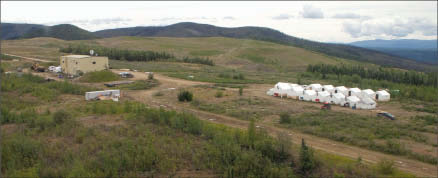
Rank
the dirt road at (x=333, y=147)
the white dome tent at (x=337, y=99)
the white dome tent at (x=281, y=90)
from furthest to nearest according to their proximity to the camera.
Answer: the white dome tent at (x=281, y=90), the white dome tent at (x=337, y=99), the dirt road at (x=333, y=147)

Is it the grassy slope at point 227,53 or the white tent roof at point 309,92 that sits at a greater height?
the grassy slope at point 227,53

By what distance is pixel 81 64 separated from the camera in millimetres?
37250

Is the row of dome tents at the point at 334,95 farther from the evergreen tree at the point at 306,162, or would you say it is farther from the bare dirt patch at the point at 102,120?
the bare dirt patch at the point at 102,120

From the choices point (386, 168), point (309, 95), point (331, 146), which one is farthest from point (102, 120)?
point (309, 95)

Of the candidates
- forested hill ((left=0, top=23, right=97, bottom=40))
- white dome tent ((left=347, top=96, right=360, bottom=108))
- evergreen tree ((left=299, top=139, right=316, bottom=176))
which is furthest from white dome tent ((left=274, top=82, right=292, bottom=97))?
forested hill ((left=0, top=23, right=97, bottom=40))

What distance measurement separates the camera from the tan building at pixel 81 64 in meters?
37.1

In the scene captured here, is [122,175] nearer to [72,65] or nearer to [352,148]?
[352,148]

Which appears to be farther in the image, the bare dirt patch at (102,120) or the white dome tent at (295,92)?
the white dome tent at (295,92)

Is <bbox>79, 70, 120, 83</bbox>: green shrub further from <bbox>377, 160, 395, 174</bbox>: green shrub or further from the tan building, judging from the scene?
<bbox>377, 160, 395, 174</bbox>: green shrub

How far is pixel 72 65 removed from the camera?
123 ft

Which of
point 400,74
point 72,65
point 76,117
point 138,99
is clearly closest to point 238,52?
point 400,74

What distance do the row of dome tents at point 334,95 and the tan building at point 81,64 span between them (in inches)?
879

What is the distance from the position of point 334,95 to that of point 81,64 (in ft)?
93.6

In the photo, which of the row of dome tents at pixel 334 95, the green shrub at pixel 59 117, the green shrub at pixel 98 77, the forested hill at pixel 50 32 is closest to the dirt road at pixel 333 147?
the green shrub at pixel 59 117
